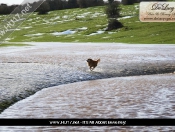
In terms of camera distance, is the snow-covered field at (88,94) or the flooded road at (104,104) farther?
the snow-covered field at (88,94)

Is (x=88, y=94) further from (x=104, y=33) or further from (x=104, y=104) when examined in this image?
(x=104, y=33)

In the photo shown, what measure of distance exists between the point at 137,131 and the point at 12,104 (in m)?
5.33

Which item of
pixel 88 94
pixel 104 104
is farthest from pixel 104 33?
pixel 104 104

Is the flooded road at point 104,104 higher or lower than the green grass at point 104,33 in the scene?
higher

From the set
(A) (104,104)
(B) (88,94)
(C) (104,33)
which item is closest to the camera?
(A) (104,104)

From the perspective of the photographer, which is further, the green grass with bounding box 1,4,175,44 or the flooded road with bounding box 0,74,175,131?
the green grass with bounding box 1,4,175,44

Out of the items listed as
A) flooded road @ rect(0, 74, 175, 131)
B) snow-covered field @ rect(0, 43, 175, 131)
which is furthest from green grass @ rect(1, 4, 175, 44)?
flooded road @ rect(0, 74, 175, 131)

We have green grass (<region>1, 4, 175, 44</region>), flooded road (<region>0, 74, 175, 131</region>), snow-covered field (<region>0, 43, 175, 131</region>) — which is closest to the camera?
flooded road (<region>0, 74, 175, 131</region>)

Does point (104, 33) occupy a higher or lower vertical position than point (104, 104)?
lower

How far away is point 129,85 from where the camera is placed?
15766 mm

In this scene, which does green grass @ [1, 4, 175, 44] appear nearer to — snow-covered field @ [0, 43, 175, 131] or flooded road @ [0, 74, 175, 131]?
snow-covered field @ [0, 43, 175, 131]

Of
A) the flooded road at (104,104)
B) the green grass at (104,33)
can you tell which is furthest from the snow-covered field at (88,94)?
the green grass at (104,33)

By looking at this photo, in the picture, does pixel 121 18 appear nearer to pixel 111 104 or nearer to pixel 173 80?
pixel 173 80

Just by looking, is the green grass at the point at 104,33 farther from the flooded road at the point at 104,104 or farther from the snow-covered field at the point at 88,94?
the flooded road at the point at 104,104
